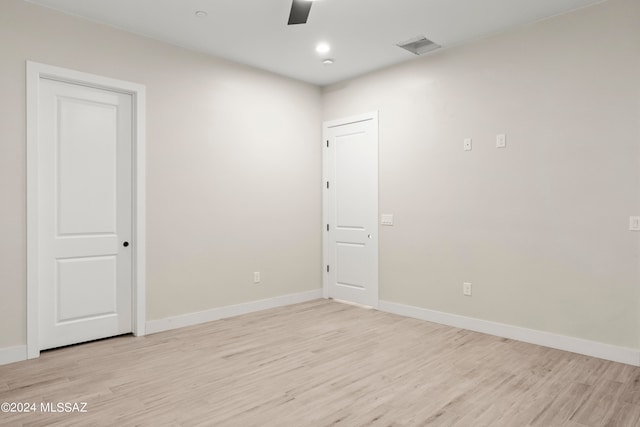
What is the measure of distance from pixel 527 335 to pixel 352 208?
2.44m

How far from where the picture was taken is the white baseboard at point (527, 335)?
3229mm

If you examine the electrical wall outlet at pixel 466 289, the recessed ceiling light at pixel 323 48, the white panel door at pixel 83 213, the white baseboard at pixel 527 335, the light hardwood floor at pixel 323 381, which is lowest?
the light hardwood floor at pixel 323 381

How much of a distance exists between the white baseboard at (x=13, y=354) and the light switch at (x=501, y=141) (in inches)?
177

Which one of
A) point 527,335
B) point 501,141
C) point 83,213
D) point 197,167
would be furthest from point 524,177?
point 83,213

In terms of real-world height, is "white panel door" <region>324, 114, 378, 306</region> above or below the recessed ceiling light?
below

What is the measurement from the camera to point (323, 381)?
2883 mm

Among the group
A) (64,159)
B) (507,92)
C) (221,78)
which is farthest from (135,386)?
(507,92)

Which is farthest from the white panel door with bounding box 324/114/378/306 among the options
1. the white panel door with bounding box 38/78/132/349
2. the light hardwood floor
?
the white panel door with bounding box 38/78/132/349

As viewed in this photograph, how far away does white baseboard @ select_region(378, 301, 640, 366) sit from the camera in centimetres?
323

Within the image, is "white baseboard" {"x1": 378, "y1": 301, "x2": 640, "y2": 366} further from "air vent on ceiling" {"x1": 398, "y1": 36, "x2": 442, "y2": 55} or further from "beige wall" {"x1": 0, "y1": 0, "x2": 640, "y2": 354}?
"air vent on ceiling" {"x1": 398, "y1": 36, "x2": 442, "y2": 55}

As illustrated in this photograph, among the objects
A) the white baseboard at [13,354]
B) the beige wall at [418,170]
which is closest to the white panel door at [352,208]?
the beige wall at [418,170]

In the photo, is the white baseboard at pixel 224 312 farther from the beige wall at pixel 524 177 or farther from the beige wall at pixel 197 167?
the beige wall at pixel 524 177

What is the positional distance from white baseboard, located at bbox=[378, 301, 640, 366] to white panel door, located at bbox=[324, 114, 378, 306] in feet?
1.95

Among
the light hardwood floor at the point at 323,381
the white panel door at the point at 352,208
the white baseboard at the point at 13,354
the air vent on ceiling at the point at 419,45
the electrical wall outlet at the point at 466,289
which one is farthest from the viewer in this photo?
the white panel door at the point at 352,208
